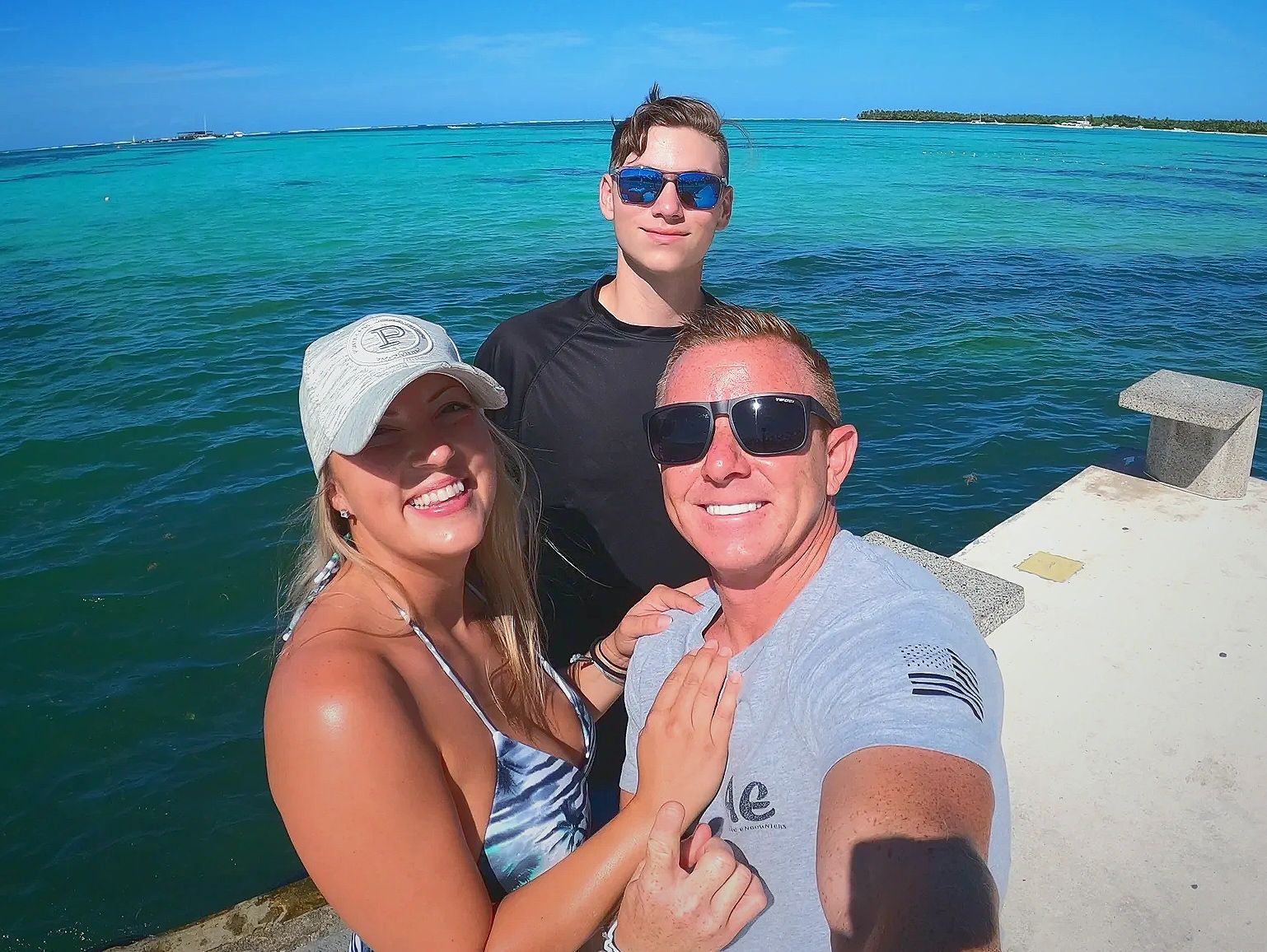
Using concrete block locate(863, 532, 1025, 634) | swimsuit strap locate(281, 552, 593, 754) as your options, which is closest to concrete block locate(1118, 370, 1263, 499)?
concrete block locate(863, 532, 1025, 634)

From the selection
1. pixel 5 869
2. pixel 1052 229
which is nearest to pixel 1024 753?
pixel 5 869

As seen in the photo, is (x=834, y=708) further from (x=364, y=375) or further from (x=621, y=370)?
(x=621, y=370)

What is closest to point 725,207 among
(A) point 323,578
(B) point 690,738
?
(A) point 323,578

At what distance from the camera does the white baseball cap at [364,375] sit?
1.91 m

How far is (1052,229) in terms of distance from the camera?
98.3 feet

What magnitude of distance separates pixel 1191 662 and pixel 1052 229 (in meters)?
29.9

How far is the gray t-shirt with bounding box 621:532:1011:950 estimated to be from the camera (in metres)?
1.53

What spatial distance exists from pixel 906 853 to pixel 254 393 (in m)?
13.8

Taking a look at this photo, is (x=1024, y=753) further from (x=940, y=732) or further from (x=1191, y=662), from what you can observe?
(x=940, y=732)

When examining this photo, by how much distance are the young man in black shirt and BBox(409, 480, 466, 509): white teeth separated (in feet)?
3.75

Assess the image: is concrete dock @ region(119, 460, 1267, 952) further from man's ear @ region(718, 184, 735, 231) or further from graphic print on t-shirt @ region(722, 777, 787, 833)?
man's ear @ region(718, 184, 735, 231)

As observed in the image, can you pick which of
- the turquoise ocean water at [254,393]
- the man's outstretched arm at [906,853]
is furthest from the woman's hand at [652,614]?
the turquoise ocean water at [254,393]

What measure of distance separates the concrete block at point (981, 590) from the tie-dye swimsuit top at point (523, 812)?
3246 millimetres

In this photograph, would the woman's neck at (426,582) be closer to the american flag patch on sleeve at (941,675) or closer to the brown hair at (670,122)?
the american flag patch on sleeve at (941,675)
